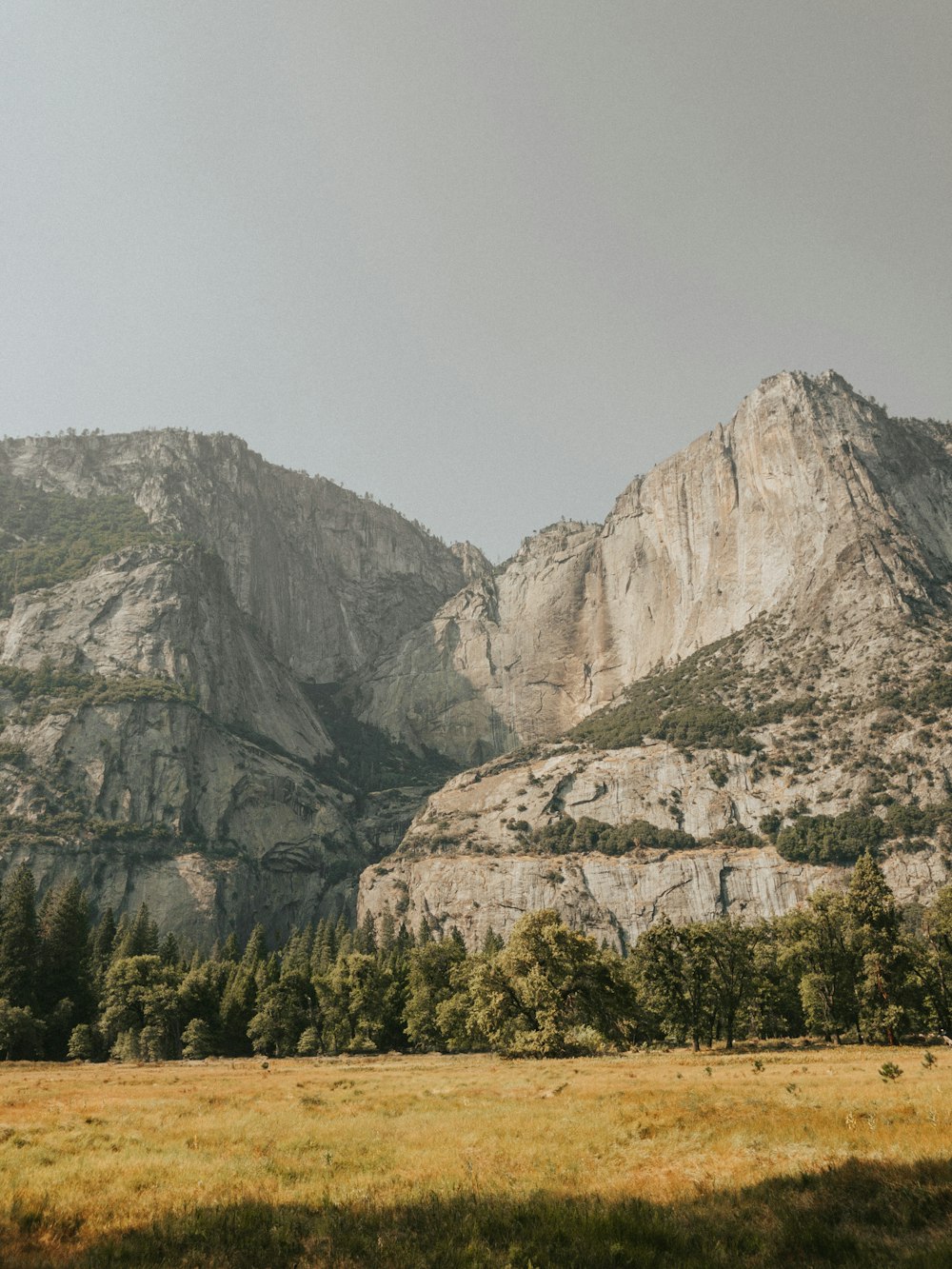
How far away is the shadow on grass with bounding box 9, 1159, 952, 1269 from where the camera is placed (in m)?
10.4

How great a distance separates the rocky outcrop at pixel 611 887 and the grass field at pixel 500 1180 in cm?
12154

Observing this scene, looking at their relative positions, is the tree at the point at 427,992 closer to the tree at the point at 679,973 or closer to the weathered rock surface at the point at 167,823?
the tree at the point at 679,973

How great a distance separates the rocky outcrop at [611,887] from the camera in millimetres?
140750

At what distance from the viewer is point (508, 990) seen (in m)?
59.4

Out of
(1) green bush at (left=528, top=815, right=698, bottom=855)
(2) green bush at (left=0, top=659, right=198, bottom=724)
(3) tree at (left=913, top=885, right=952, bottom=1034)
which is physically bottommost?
(3) tree at (left=913, top=885, right=952, bottom=1034)

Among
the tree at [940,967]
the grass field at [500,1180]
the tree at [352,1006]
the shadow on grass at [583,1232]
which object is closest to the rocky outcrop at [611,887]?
the tree at [352,1006]

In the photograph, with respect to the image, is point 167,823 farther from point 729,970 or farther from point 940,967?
point 940,967

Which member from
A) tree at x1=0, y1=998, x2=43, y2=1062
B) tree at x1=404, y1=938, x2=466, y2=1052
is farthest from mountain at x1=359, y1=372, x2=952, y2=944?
tree at x1=0, y1=998, x2=43, y2=1062

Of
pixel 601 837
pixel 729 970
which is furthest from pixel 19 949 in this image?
pixel 601 837

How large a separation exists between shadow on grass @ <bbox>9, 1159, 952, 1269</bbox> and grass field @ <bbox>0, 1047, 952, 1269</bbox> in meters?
0.04

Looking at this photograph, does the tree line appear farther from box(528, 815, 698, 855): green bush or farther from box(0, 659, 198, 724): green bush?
box(0, 659, 198, 724): green bush

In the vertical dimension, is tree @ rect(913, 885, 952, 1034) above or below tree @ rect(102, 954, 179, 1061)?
above

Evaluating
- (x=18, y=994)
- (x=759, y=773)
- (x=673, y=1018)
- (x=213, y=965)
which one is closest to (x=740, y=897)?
(x=759, y=773)

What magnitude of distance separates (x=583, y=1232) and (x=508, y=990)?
51690 millimetres
